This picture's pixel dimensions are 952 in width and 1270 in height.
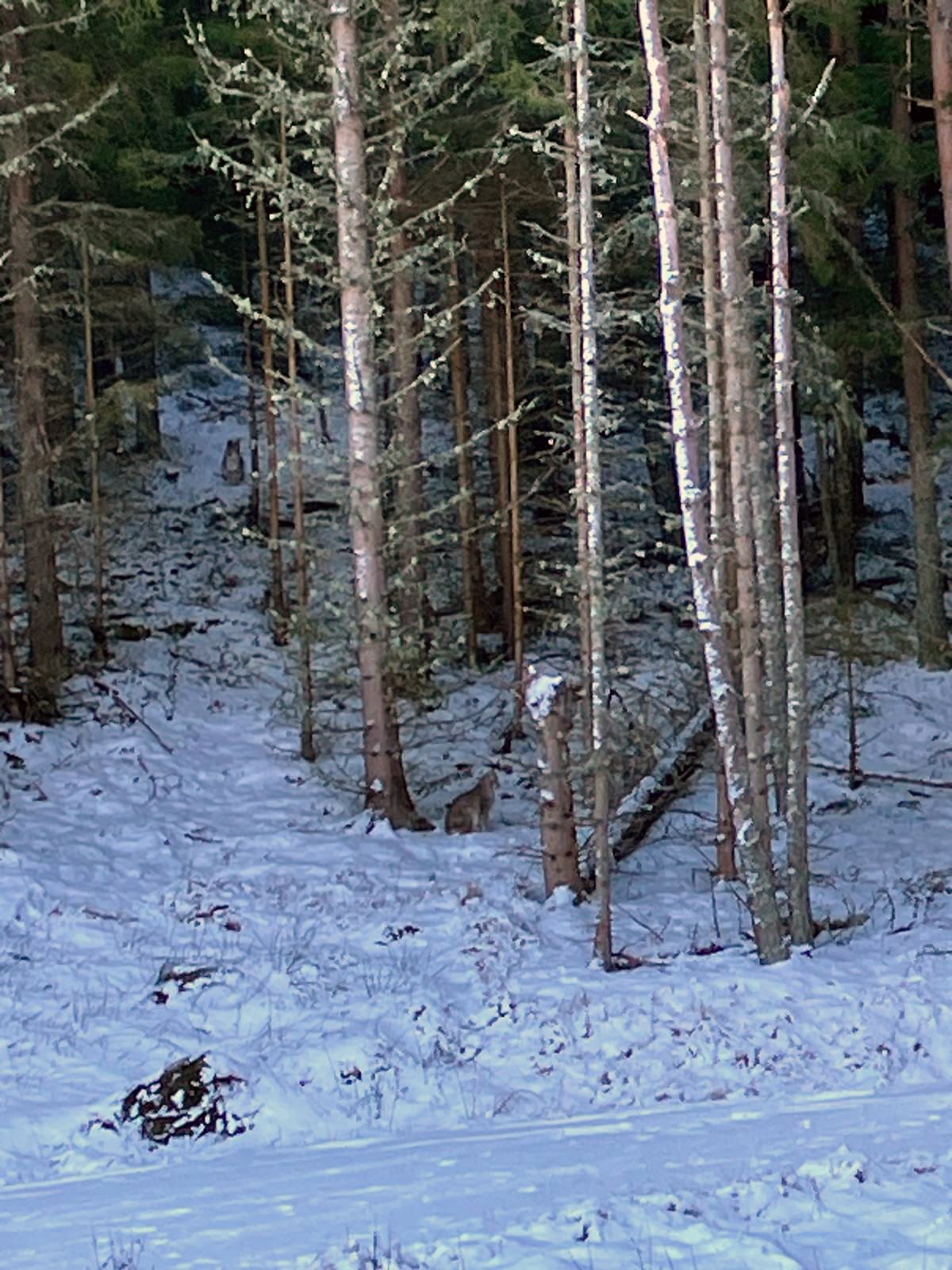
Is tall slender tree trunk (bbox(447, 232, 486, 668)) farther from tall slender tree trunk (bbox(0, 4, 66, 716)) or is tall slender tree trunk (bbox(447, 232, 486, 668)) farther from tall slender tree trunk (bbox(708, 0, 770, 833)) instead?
tall slender tree trunk (bbox(708, 0, 770, 833))

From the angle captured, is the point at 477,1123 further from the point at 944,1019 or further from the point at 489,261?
the point at 489,261

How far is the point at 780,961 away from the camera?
35.0 feet

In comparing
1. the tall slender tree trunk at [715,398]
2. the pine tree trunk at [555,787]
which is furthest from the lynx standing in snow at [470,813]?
the tall slender tree trunk at [715,398]

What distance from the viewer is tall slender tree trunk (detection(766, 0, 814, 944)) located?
35.4 feet

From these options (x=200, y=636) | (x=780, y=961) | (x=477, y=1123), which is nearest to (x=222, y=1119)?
(x=477, y=1123)

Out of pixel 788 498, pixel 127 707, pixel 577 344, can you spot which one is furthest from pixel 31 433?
pixel 788 498

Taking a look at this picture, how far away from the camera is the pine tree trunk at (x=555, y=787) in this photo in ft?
40.3

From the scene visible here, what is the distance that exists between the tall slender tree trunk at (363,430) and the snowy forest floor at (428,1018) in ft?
2.54

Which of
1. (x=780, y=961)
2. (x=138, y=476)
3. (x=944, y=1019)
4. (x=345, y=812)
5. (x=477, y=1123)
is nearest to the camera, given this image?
(x=477, y=1123)

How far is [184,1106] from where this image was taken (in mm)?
8477

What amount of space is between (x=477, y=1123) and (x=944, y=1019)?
3.74m

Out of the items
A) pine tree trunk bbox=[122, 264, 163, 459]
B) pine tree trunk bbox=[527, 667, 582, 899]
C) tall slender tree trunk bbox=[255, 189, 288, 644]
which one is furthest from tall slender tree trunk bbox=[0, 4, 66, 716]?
pine tree trunk bbox=[527, 667, 582, 899]

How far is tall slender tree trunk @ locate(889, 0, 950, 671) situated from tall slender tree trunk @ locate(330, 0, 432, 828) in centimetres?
919

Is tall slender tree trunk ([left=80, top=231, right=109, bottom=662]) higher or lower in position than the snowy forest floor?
higher
